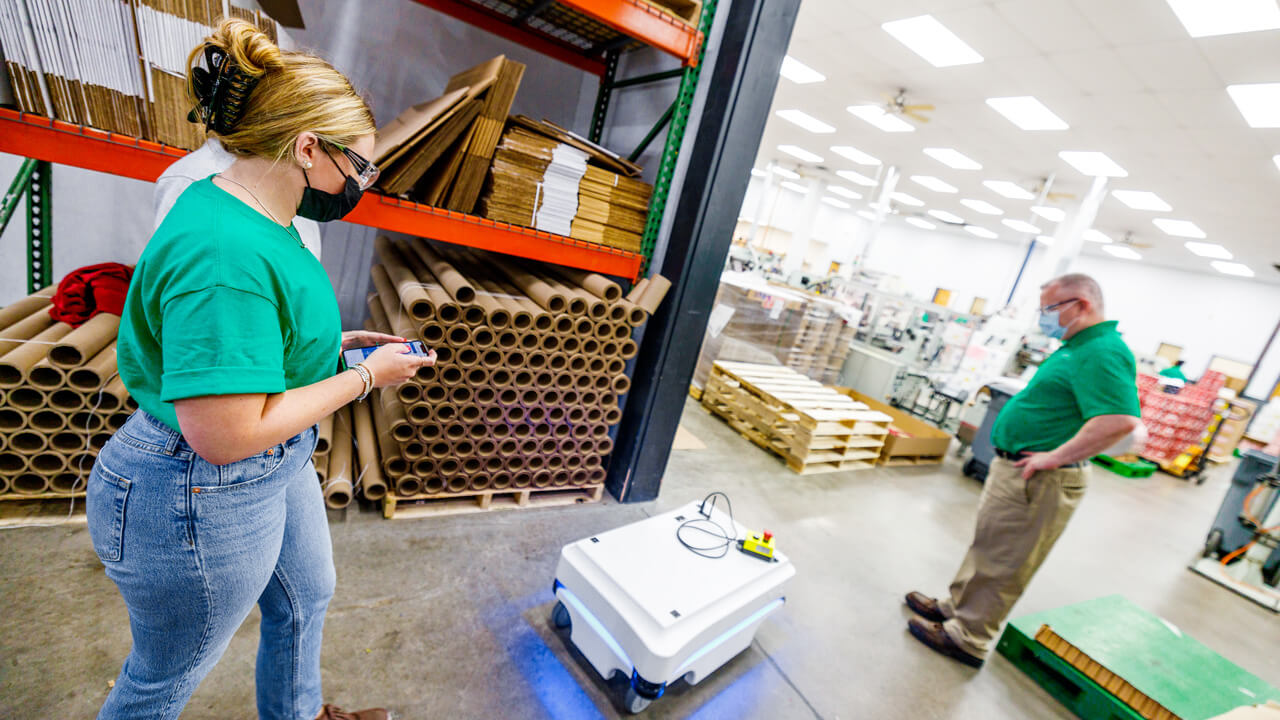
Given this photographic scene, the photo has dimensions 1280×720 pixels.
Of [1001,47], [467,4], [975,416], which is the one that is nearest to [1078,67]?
[1001,47]

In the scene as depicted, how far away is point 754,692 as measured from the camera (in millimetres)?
2324

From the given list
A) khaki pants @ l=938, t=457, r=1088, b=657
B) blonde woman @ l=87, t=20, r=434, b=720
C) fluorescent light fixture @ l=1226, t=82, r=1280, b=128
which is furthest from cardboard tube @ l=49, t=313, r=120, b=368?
fluorescent light fixture @ l=1226, t=82, r=1280, b=128

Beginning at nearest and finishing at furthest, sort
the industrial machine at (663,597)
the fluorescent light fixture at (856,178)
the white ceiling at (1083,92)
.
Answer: the industrial machine at (663,597) → the white ceiling at (1083,92) → the fluorescent light fixture at (856,178)

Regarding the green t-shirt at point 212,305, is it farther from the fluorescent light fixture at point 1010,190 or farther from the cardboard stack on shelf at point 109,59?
the fluorescent light fixture at point 1010,190

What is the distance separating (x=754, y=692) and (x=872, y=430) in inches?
153

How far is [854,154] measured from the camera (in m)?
12.3

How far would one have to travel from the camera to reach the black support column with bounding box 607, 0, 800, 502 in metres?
2.95

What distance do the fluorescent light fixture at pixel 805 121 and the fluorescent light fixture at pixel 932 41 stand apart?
4.07m

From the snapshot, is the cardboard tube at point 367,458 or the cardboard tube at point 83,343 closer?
the cardboard tube at point 83,343

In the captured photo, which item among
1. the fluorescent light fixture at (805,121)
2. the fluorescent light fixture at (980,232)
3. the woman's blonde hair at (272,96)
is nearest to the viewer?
the woman's blonde hair at (272,96)

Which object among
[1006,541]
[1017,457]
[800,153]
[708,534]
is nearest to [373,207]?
[708,534]

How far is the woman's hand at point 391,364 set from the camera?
119 centimetres

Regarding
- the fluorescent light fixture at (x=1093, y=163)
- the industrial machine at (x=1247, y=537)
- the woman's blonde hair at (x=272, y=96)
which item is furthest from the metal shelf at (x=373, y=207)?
the fluorescent light fixture at (x=1093, y=163)

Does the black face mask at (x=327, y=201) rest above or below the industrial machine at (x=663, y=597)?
above
